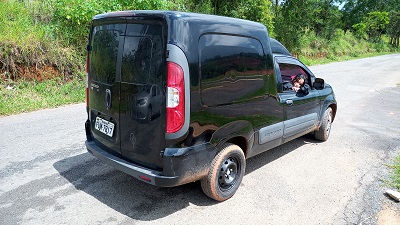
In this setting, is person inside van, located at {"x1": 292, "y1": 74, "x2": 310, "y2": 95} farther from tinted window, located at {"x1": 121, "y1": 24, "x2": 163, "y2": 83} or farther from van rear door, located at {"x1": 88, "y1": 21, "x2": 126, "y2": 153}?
van rear door, located at {"x1": 88, "y1": 21, "x2": 126, "y2": 153}

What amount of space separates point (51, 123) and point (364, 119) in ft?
24.3

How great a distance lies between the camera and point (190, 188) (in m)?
3.87

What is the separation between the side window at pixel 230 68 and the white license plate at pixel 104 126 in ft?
3.81

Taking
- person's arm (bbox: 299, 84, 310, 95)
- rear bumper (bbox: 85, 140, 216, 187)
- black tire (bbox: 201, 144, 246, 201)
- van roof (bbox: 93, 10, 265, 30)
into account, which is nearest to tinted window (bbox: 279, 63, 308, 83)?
person's arm (bbox: 299, 84, 310, 95)

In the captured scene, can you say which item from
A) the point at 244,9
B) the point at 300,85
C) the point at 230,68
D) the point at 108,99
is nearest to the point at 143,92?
the point at 108,99

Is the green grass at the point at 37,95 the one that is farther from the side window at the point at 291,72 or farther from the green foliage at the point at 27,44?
the side window at the point at 291,72

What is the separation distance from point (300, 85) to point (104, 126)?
3275 mm

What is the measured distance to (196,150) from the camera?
3.09 m

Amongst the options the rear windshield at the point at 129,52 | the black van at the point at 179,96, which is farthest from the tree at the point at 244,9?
the rear windshield at the point at 129,52

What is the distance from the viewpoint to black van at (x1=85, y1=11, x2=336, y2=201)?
294 cm

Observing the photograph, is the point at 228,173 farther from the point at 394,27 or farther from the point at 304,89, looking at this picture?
the point at 394,27

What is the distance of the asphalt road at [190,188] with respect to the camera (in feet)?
10.7

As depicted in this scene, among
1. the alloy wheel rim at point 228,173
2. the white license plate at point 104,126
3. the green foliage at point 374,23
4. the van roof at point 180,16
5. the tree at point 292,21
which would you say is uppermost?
the green foliage at point 374,23

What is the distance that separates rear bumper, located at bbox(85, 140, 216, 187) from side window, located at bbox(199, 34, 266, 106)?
524 mm
